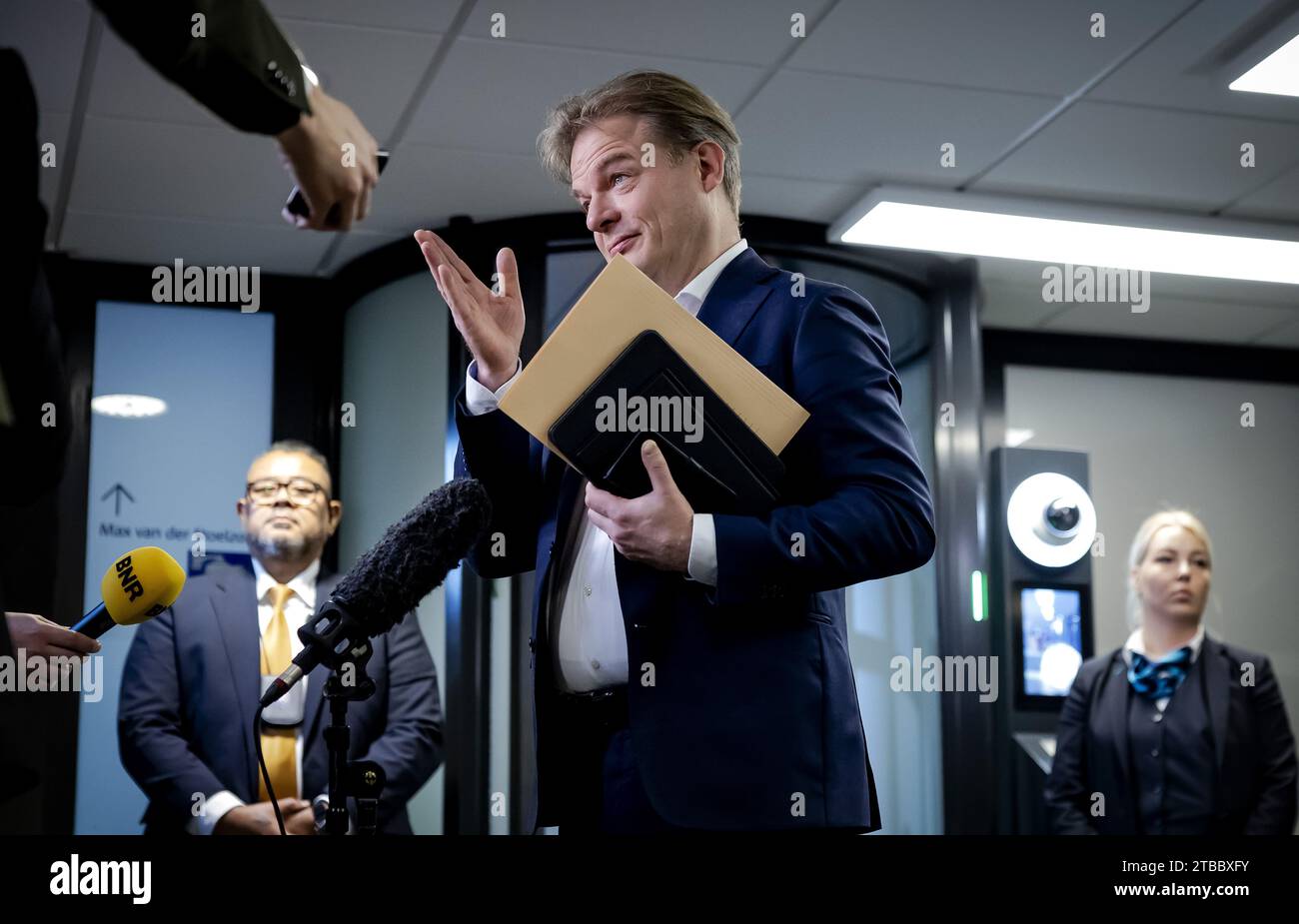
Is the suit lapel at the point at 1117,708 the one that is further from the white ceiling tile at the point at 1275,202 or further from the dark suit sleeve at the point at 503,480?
the dark suit sleeve at the point at 503,480

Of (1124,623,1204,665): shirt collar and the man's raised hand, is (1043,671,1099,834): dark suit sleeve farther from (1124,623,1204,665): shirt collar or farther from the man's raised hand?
the man's raised hand

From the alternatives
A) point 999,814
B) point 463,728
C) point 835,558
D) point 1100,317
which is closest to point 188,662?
point 463,728

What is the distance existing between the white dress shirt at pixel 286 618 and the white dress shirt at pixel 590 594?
59.9 inches

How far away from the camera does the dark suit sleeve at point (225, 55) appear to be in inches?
37.6

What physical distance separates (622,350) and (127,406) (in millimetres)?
3930

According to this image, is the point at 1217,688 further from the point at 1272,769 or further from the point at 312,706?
the point at 312,706

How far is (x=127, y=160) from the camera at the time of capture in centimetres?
441

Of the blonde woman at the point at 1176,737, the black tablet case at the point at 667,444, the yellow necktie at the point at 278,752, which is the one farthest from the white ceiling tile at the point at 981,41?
the black tablet case at the point at 667,444

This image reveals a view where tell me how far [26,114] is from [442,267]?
75 cm

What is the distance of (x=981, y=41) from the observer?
149 inches

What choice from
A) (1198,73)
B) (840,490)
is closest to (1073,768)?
(1198,73)

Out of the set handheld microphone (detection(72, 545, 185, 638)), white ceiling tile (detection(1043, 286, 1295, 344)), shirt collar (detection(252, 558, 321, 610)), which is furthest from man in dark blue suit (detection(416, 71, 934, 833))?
white ceiling tile (detection(1043, 286, 1295, 344))

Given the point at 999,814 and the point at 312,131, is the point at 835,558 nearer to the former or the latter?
the point at 312,131

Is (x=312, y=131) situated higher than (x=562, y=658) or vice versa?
(x=312, y=131)
